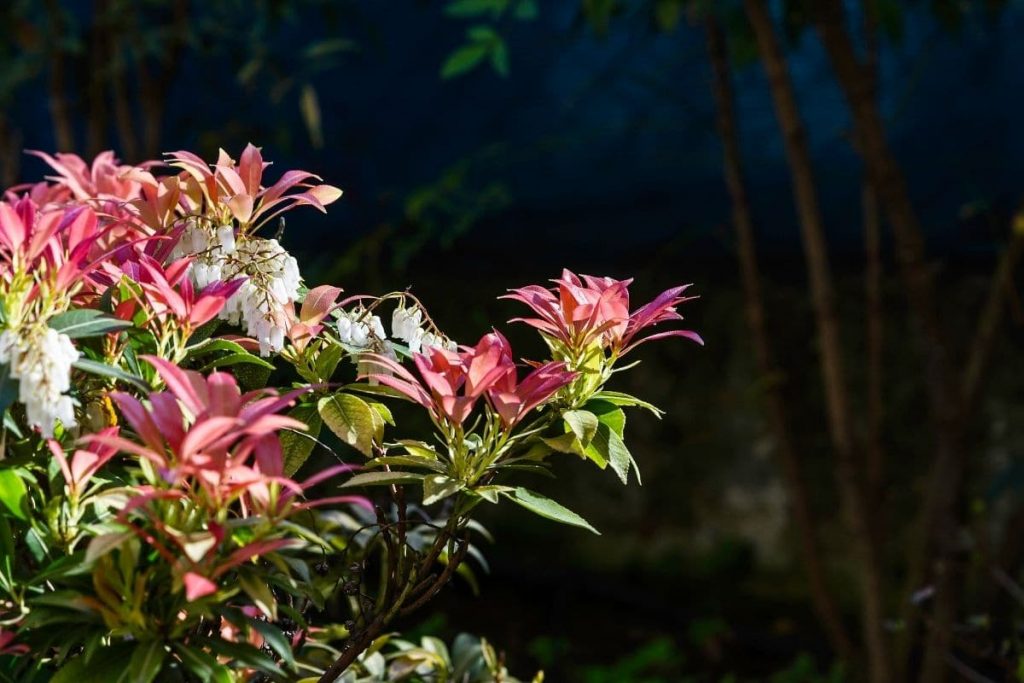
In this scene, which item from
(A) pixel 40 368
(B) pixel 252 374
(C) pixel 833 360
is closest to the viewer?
(A) pixel 40 368

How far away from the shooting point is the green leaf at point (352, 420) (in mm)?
715

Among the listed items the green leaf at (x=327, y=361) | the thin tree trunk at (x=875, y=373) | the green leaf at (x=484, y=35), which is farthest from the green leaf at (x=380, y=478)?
the thin tree trunk at (x=875, y=373)

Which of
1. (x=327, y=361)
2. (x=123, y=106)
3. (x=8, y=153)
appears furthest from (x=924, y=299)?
(x=8, y=153)

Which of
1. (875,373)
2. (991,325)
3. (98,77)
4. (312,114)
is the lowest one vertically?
(875,373)

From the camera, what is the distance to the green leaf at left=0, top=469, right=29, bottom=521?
2.18 ft

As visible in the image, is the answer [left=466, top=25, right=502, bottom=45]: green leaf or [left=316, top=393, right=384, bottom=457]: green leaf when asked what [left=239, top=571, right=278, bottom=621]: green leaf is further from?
[left=466, top=25, right=502, bottom=45]: green leaf

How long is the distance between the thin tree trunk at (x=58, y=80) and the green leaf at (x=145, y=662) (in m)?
1.89

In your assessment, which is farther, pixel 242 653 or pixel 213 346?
pixel 213 346

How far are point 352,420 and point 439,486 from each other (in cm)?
8

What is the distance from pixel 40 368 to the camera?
59 cm

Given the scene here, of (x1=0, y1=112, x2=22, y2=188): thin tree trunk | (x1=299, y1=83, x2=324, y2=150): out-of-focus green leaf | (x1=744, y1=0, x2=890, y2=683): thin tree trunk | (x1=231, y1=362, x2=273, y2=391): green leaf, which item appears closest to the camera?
(x1=231, y1=362, x2=273, y2=391): green leaf

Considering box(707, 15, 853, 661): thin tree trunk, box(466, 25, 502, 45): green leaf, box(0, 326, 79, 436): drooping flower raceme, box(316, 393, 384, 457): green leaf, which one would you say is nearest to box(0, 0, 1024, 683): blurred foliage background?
box(707, 15, 853, 661): thin tree trunk

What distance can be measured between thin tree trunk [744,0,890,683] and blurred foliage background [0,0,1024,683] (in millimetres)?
563

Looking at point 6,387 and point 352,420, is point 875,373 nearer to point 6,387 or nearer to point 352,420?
point 352,420
